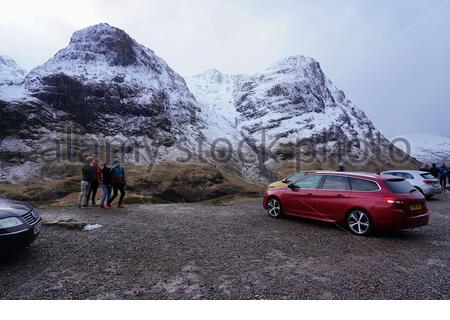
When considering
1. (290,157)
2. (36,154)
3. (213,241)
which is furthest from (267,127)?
(213,241)

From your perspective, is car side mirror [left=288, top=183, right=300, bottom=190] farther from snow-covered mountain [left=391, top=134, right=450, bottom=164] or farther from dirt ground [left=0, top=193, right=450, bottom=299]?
snow-covered mountain [left=391, top=134, right=450, bottom=164]

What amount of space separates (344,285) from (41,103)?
2233 inches

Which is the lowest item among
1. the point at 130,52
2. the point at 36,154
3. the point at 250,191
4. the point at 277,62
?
the point at 250,191

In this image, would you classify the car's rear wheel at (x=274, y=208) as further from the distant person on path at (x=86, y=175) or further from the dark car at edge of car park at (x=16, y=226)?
the dark car at edge of car park at (x=16, y=226)

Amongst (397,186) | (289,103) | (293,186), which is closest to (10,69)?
(289,103)

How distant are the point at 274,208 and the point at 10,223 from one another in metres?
7.69

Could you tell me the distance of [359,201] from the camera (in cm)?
852

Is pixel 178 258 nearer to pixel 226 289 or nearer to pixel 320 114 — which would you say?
pixel 226 289

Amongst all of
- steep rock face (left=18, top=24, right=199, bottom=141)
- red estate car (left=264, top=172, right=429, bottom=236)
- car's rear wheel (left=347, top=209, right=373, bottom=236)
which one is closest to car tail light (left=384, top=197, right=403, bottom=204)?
red estate car (left=264, top=172, right=429, bottom=236)

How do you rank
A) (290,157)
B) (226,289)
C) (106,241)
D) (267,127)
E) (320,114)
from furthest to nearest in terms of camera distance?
(320,114) < (267,127) < (290,157) < (106,241) < (226,289)

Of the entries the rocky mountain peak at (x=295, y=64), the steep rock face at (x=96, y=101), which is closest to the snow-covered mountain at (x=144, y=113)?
the steep rock face at (x=96, y=101)

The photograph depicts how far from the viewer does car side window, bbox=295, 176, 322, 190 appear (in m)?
9.84

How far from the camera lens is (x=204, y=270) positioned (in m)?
5.85

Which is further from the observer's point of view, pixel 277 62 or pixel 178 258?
pixel 277 62
